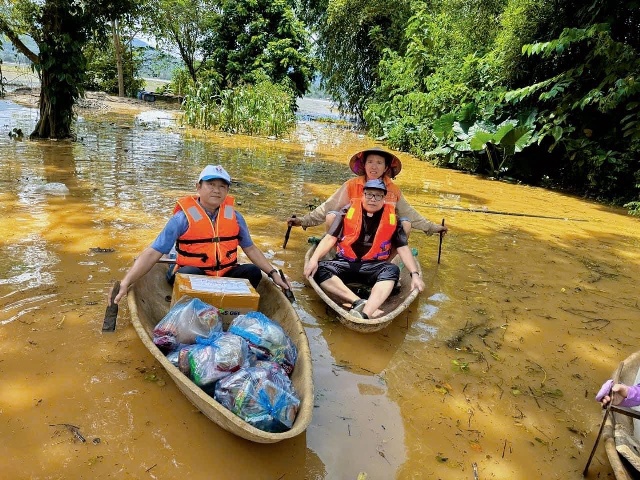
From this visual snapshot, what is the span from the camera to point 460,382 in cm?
312

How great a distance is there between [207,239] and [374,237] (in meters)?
1.50

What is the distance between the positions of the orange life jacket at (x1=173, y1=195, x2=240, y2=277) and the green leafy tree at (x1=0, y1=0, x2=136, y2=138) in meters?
8.81

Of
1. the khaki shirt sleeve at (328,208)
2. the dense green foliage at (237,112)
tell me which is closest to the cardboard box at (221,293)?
the khaki shirt sleeve at (328,208)

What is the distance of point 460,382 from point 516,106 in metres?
10.1

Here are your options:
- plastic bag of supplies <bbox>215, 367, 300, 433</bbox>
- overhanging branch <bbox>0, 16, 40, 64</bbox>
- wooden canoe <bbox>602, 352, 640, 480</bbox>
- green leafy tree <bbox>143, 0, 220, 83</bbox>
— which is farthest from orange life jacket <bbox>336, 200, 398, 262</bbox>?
green leafy tree <bbox>143, 0, 220, 83</bbox>

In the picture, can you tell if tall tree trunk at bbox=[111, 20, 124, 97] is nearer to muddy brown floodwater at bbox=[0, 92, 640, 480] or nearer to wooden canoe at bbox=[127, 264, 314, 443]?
muddy brown floodwater at bbox=[0, 92, 640, 480]

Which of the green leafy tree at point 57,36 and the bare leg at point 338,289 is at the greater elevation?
the green leafy tree at point 57,36

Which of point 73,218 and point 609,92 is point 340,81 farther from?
point 73,218

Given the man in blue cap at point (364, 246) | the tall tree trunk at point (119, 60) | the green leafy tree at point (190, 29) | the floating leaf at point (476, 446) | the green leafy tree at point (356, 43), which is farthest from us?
the green leafy tree at point (190, 29)

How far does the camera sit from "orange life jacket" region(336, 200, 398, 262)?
164 inches

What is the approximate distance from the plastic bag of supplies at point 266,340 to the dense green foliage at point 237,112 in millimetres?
13583

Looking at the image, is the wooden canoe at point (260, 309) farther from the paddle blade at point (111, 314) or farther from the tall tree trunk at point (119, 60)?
the tall tree trunk at point (119, 60)

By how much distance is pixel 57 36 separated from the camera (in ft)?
32.8

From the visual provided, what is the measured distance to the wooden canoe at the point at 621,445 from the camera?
→ 2037 mm
